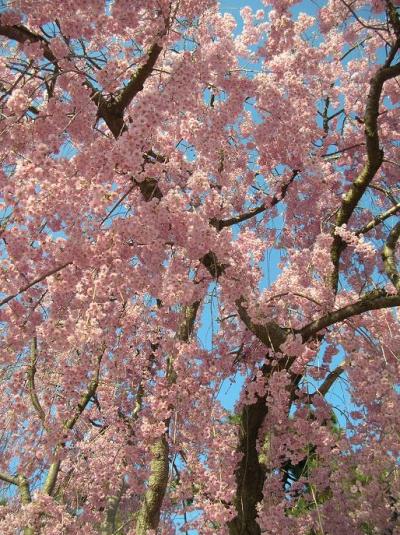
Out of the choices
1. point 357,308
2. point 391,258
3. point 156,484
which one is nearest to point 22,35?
point 357,308

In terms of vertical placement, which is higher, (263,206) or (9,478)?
(263,206)

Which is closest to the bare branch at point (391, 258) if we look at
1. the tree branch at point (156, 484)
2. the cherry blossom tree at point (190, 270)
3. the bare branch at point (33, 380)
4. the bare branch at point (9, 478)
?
the cherry blossom tree at point (190, 270)

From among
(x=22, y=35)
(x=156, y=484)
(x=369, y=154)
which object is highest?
(x=369, y=154)

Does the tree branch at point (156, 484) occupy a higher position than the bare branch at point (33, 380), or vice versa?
the bare branch at point (33, 380)

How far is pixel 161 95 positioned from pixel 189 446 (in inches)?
133

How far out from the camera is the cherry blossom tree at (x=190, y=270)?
3.69 m

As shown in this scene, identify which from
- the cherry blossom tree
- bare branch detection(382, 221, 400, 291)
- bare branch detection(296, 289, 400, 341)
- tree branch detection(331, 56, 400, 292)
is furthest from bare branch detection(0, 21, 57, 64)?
bare branch detection(382, 221, 400, 291)

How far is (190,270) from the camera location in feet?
15.5

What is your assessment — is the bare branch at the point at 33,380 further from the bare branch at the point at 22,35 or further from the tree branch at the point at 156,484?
the bare branch at the point at 22,35

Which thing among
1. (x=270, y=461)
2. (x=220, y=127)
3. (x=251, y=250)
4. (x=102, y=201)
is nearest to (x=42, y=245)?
(x=102, y=201)

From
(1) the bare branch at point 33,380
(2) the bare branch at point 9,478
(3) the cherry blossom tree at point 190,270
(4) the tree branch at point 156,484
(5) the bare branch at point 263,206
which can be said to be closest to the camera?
(3) the cherry blossom tree at point 190,270

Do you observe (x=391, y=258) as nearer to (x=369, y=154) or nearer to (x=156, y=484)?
(x=369, y=154)

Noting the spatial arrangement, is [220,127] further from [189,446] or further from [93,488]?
[93,488]

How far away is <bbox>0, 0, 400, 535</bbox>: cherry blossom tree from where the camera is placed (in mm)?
3688
